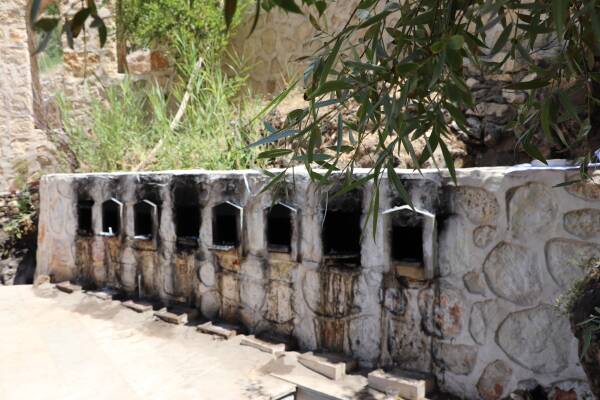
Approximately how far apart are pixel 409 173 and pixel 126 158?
3.70m

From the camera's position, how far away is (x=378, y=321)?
10.6 feet

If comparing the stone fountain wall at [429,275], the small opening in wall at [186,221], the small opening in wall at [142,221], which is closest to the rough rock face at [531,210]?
the stone fountain wall at [429,275]

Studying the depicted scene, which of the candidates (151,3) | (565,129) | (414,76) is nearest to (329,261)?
(565,129)

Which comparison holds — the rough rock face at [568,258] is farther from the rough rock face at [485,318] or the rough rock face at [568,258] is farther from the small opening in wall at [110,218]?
the small opening in wall at [110,218]

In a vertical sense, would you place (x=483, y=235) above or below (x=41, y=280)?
above

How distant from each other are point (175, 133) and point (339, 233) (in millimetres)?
2867

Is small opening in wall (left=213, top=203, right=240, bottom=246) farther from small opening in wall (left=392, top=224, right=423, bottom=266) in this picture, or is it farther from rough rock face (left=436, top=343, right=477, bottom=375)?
rough rock face (left=436, top=343, right=477, bottom=375)

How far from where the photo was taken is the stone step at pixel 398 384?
2.88 m

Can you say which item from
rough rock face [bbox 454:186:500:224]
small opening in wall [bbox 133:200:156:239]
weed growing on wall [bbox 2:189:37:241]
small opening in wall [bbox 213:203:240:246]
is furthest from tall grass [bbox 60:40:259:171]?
rough rock face [bbox 454:186:500:224]

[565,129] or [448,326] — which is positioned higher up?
[565,129]

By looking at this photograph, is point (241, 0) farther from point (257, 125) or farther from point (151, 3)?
point (257, 125)

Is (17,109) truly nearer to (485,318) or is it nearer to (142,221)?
(142,221)

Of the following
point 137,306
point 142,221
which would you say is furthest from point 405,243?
point 142,221

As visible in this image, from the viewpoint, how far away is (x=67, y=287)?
5.27 m
